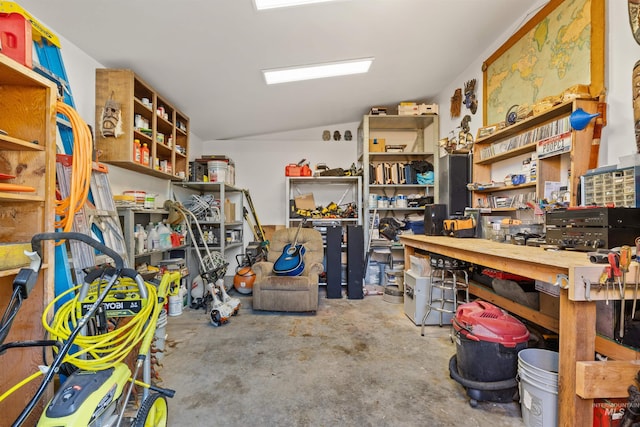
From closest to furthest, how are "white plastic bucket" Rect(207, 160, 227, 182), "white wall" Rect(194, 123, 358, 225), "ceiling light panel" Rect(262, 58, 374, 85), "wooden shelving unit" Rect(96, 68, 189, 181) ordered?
"wooden shelving unit" Rect(96, 68, 189, 181)
"ceiling light panel" Rect(262, 58, 374, 85)
"white plastic bucket" Rect(207, 160, 227, 182)
"white wall" Rect(194, 123, 358, 225)

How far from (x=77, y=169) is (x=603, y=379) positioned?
8.95 feet

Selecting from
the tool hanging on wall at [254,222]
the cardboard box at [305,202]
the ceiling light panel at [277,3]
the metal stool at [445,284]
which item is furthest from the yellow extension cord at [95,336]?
the tool hanging on wall at [254,222]

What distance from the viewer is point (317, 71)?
322 cm

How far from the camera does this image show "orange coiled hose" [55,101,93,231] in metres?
1.51

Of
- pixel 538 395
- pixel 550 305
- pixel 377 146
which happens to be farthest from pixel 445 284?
pixel 377 146

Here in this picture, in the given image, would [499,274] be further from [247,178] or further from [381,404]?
[247,178]

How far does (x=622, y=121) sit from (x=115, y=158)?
3.94 m

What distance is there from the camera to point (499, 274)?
2299 mm

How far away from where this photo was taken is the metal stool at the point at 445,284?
2.54 metres

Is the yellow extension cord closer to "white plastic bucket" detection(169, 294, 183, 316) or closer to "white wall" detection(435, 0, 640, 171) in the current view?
"white plastic bucket" detection(169, 294, 183, 316)

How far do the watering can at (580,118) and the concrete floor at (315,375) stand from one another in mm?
1895

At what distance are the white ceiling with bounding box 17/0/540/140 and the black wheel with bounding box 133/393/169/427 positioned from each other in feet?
7.67

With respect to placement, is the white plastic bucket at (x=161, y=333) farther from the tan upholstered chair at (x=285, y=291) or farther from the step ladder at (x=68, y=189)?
the tan upholstered chair at (x=285, y=291)
